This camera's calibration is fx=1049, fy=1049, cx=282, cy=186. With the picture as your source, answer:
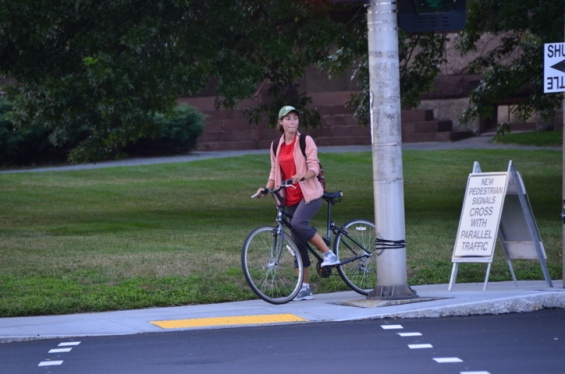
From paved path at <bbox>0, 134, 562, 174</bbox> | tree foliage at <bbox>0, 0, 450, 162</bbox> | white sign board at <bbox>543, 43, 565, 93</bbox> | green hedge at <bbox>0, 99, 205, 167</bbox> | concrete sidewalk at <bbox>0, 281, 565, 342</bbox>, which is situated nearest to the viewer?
concrete sidewalk at <bbox>0, 281, 565, 342</bbox>

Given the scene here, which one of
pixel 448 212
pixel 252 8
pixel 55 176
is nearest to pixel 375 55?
pixel 252 8

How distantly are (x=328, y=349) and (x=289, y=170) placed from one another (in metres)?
2.56

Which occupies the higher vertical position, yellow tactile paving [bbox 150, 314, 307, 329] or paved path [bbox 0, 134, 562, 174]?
paved path [bbox 0, 134, 562, 174]

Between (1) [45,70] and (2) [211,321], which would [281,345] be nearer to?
(2) [211,321]

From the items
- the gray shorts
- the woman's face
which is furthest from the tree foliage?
→ the gray shorts

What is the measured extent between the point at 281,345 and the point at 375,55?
2859 mm

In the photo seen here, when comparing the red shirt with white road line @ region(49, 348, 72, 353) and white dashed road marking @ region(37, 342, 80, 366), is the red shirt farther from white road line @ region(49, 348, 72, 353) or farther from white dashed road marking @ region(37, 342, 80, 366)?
white road line @ region(49, 348, 72, 353)

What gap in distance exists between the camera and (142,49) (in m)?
15.2

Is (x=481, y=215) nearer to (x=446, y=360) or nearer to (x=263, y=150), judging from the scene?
(x=446, y=360)

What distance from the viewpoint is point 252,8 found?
16406mm

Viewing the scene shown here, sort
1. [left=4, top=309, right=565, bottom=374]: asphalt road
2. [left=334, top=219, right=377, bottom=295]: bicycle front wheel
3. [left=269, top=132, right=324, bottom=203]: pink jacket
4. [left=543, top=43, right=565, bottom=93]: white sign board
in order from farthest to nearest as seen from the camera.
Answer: [left=334, top=219, right=377, bottom=295]: bicycle front wheel < [left=269, top=132, right=324, bottom=203]: pink jacket < [left=543, top=43, right=565, bottom=93]: white sign board < [left=4, top=309, right=565, bottom=374]: asphalt road

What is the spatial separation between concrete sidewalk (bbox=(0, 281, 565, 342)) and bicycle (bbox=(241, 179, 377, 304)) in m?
0.21

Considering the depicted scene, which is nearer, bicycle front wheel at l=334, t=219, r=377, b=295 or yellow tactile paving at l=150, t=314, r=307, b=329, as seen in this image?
yellow tactile paving at l=150, t=314, r=307, b=329

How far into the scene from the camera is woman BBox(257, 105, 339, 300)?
30.8 feet
